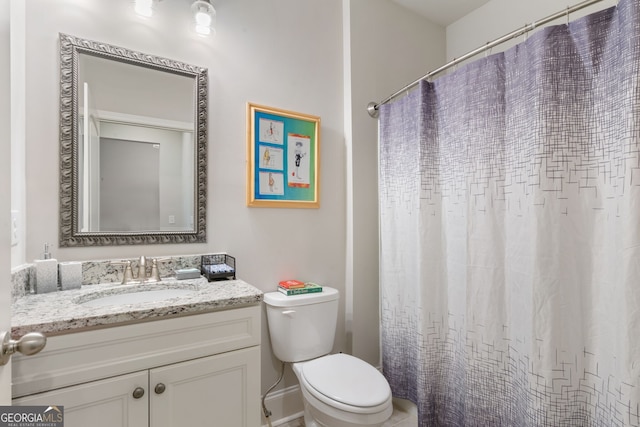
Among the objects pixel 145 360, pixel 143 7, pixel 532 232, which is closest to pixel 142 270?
pixel 145 360

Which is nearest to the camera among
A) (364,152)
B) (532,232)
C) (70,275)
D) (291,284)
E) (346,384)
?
(532,232)

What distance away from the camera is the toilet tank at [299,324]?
162 centimetres

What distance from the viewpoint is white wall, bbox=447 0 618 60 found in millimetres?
1846

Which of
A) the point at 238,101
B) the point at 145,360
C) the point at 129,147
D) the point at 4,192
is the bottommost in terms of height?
the point at 145,360

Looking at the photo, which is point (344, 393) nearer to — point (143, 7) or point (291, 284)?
point (291, 284)

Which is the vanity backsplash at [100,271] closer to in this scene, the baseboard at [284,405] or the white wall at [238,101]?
the white wall at [238,101]

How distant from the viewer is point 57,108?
1319mm

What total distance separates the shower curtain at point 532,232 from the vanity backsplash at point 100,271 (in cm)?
118

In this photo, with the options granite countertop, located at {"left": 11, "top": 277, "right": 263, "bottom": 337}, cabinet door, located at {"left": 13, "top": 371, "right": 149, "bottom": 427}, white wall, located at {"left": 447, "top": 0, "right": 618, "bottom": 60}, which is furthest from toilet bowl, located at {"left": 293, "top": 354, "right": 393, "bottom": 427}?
white wall, located at {"left": 447, "top": 0, "right": 618, "bottom": 60}

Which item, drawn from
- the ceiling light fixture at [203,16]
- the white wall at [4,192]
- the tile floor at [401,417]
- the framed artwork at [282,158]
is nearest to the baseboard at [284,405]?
the tile floor at [401,417]

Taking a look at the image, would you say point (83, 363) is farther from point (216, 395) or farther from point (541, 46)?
point (541, 46)

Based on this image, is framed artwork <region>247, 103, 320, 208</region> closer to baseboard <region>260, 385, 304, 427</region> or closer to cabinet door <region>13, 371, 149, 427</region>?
cabinet door <region>13, 371, 149, 427</region>

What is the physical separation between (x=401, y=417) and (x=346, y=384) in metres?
0.79

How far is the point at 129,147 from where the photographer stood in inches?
58.3
